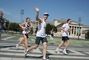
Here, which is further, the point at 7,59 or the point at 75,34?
the point at 75,34

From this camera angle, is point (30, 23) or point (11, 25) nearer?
point (30, 23)

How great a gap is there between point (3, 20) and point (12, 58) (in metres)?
2.68

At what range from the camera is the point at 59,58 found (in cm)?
1318

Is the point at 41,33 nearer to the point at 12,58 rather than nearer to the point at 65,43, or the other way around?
the point at 12,58

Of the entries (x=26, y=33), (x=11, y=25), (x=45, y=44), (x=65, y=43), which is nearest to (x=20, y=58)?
(x=45, y=44)

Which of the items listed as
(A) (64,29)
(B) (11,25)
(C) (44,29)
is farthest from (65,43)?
(B) (11,25)

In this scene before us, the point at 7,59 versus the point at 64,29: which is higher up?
the point at 64,29

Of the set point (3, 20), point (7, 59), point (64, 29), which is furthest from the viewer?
point (64, 29)

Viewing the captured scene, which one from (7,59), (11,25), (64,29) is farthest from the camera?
(11,25)

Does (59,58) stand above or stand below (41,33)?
below

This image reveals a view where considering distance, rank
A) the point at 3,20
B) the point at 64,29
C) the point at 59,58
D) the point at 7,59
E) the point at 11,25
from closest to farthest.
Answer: the point at 7,59
the point at 59,58
the point at 3,20
the point at 64,29
the point at 11,25

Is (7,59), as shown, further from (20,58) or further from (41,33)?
(41,33)

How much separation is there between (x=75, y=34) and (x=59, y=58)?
130010mm

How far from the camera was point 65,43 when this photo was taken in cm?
1564
